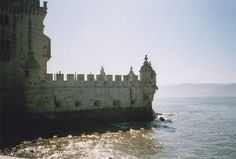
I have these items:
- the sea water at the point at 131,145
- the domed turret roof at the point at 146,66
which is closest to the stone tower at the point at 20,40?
the sea water at the point at 131,145

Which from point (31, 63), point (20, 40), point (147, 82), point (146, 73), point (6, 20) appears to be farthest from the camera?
point (147, 82)

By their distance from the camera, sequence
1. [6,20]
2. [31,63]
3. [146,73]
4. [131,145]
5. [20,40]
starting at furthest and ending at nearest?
[146,73] → [20,40] → [6,20] → [31,63] → [131,145]

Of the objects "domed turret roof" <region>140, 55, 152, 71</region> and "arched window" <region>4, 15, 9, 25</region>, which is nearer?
"arched window" <region>4, 15, 9, 25</region>

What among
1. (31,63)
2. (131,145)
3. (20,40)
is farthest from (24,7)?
(131,145)

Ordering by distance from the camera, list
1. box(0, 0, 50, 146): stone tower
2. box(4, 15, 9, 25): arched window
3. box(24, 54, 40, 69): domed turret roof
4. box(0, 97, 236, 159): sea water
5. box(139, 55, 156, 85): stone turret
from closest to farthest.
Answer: box(0, 97, 236, 159): sea water → box(0, 0, 50, 146): stone tower → box(24, 54, 40, 69): domed turret roof → box(4, 15, 9, 25): arched window → box(139, 55, 156, 85): stone turret

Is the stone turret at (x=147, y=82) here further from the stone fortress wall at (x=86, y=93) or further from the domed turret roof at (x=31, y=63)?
the domed turret roof at (x=31, y=63)

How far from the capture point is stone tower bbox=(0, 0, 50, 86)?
32.4 m

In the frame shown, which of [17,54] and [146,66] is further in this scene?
[146,66]

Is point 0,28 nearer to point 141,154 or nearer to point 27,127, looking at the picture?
point 27,127

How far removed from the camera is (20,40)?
33531mm

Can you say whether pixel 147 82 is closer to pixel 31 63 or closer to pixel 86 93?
pixel 86 93

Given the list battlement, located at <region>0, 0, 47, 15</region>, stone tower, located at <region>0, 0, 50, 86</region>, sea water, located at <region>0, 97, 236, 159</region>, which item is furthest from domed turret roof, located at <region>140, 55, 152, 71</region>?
battlement, located at <region>0, 0, 47, 15</region>

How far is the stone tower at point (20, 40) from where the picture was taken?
106 ft

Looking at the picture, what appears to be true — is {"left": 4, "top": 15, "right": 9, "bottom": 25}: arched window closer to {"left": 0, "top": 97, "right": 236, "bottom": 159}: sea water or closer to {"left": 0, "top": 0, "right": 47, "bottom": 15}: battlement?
{"left": 0, "top": 0, "right": 47, "bottom": 15}: battlement
